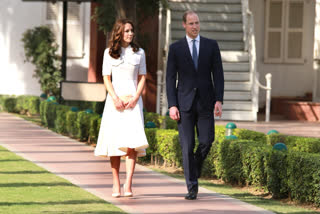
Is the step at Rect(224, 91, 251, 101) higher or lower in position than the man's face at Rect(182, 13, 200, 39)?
lower

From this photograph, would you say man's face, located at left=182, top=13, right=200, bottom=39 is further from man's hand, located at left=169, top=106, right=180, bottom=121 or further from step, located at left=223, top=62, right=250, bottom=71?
step, located at left=223, top=62, right=250, bottom=71

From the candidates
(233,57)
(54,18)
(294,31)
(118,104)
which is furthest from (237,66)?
(118,104)

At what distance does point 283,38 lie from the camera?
20.7 metres

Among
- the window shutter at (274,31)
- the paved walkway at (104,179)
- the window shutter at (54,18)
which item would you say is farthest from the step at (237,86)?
the window shutter at (54,18)

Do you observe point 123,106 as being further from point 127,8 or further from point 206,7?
point 206,7

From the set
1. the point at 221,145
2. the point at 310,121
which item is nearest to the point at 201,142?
the point at 221,145

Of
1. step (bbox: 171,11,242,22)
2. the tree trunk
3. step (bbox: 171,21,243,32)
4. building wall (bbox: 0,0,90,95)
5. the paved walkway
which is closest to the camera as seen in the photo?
the paved walkway

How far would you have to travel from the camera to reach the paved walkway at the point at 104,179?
6867 millimetres

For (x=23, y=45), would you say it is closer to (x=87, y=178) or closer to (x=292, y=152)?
(x=87, y=178)

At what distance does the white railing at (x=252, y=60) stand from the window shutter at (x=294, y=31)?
2084 millimetres

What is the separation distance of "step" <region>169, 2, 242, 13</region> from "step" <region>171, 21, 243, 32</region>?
523 millimetres

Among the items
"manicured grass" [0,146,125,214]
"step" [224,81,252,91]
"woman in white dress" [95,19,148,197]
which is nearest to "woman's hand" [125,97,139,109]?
"woman in white dress" [95,19,148,197]

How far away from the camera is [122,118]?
7.41 meters

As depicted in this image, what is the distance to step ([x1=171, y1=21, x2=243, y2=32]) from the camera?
758 inches
